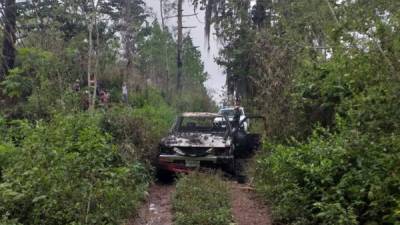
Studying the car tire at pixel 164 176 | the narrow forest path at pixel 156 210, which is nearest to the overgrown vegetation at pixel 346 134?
the narrow forest path at pixel 156 210

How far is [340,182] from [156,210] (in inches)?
119

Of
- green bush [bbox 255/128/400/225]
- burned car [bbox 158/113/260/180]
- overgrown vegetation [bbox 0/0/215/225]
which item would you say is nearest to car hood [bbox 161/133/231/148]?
burned car [bbox 158/113/260/180]

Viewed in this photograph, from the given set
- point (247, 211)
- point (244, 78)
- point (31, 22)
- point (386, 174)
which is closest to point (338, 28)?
point (386, 174)

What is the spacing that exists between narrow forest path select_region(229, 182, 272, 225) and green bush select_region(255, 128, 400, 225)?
0.21 meters

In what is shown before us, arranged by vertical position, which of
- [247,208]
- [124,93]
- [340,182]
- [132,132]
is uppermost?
[124,93]

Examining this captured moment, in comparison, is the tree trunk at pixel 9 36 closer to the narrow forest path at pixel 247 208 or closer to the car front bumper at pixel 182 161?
the car front bumper at pixel 182 161

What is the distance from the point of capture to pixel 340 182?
6066mm

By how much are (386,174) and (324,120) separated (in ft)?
14.9

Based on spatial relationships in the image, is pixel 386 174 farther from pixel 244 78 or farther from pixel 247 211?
pixel 244 78

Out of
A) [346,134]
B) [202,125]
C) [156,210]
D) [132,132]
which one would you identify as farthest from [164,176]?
[346,134]

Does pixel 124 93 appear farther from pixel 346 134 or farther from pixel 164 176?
pixel 346 134

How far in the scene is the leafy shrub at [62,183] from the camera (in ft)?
18.7

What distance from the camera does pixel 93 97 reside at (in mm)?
11875

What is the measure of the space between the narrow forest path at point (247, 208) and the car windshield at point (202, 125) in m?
2.11
